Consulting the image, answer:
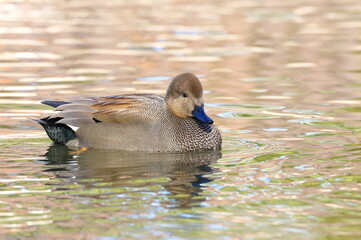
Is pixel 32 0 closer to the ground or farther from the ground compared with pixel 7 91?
farther from the ground

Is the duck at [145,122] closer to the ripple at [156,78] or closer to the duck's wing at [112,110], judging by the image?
the duck's wing at [112,110]

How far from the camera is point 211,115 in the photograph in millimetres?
11680

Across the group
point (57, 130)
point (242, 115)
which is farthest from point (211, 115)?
point (57, 130)

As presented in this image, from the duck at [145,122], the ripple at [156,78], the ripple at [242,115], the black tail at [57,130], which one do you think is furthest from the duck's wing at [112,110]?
the ripple at [156,78]

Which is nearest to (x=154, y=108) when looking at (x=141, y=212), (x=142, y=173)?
(x=142, y=173)

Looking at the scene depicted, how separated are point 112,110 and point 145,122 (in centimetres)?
45

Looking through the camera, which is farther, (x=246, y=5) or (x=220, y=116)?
(x=246, y=5)

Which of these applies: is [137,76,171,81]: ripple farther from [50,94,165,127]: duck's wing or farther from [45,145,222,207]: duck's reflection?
[45,145,222,207]: duck's reflection

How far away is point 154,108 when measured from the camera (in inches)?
386

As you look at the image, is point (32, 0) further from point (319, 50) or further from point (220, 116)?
point (220, 116)

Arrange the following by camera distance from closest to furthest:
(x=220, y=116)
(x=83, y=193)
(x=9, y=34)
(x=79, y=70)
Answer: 1. (x=83, y=193)
2. (x=220, y=116)
3. (x=79, y=70)
4. (x=9, y=34)

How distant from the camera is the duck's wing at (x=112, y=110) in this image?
9688 mm

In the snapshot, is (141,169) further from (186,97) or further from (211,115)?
(211,115)

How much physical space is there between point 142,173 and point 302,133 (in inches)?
105
